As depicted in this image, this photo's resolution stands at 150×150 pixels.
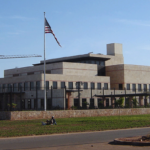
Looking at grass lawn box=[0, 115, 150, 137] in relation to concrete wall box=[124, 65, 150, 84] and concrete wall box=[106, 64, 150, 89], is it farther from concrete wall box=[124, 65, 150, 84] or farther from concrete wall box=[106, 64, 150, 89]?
concrete wall box=[124, 65, 150, 84]

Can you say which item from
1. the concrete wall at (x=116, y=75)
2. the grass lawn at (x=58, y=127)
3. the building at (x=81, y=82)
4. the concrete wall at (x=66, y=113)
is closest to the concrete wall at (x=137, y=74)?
the building at (x=81, y=82)

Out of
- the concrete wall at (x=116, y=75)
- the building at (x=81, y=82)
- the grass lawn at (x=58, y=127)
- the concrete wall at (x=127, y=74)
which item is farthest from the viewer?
the concrete wall at (x=116, y=75)

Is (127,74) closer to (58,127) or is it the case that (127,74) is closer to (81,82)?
(81,82)

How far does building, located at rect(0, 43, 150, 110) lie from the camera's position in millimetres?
54641

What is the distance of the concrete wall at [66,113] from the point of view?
35219mm

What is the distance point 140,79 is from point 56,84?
22902mm

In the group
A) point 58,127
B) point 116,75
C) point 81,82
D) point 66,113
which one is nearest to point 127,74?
point 116,75

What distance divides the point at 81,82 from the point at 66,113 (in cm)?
2273

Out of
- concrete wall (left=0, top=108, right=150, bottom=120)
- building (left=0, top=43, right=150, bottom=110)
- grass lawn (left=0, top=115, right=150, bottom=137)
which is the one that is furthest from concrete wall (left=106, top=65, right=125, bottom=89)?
grass lawn (left=0, top=115, right=150, bottom=137)

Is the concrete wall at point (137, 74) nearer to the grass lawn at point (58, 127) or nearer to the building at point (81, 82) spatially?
the building at point (81, 82)

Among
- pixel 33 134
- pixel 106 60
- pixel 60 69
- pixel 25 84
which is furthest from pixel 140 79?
pixel 33 134

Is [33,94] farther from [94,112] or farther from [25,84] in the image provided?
[94,112]

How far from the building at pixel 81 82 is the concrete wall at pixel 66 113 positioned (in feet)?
24.1

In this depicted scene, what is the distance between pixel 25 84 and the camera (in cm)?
6166
